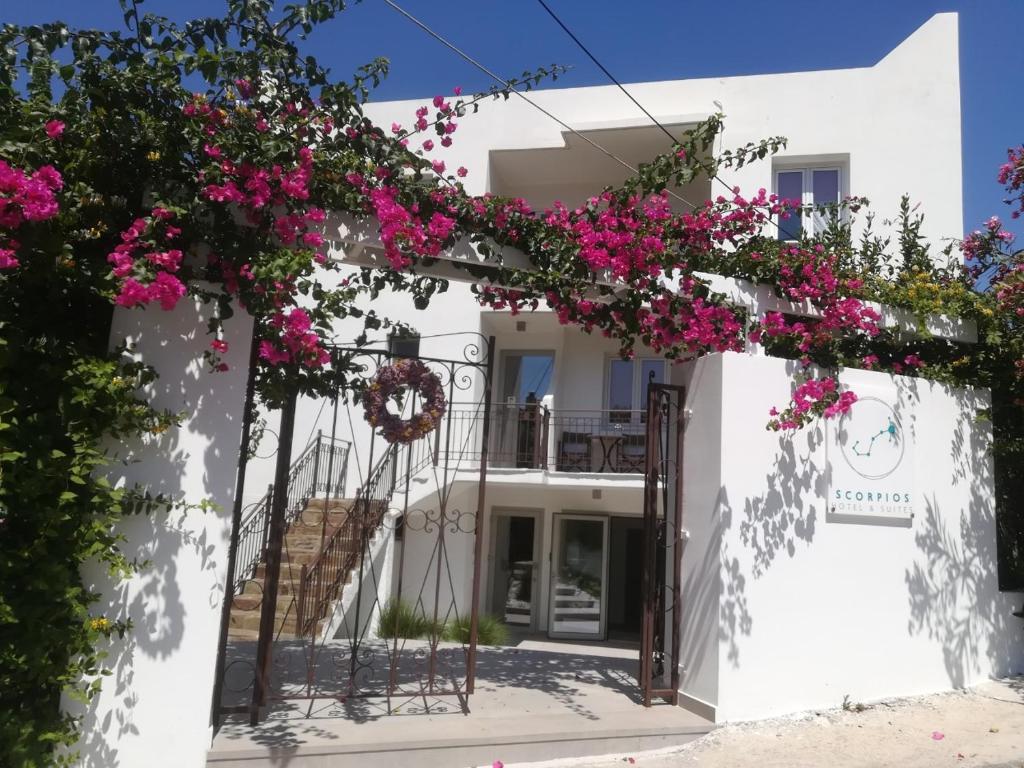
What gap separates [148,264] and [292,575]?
598cm

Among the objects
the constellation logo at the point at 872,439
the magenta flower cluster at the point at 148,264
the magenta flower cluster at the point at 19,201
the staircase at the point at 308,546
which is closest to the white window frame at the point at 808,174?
the constellation logo at the point at 872,439

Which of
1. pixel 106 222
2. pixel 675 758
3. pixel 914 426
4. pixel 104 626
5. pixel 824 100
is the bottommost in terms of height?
pixel 675 758

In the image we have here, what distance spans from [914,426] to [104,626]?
6.00m

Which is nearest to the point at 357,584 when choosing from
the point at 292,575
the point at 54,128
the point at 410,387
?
the point at 292,575

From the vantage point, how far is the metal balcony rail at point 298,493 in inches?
387

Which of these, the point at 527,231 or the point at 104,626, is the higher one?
the point at 527,231

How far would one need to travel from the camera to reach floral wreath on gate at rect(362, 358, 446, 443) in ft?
19.4

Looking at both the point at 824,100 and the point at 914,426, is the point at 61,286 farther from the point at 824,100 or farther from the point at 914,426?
the point at 824,100

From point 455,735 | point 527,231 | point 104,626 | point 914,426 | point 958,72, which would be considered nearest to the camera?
point 104,626

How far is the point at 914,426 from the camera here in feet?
20.7

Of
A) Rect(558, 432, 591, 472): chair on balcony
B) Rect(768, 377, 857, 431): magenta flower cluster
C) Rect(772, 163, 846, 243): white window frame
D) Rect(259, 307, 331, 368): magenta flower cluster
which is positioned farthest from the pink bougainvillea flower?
Rect(772, 163, 846, 243): white window frame

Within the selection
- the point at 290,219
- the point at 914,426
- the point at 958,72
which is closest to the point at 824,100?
the point at 958,72

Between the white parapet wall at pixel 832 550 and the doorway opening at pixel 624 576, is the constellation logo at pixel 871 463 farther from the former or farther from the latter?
the doorway opening at pixel 624 576

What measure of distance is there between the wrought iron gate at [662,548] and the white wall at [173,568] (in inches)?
121
